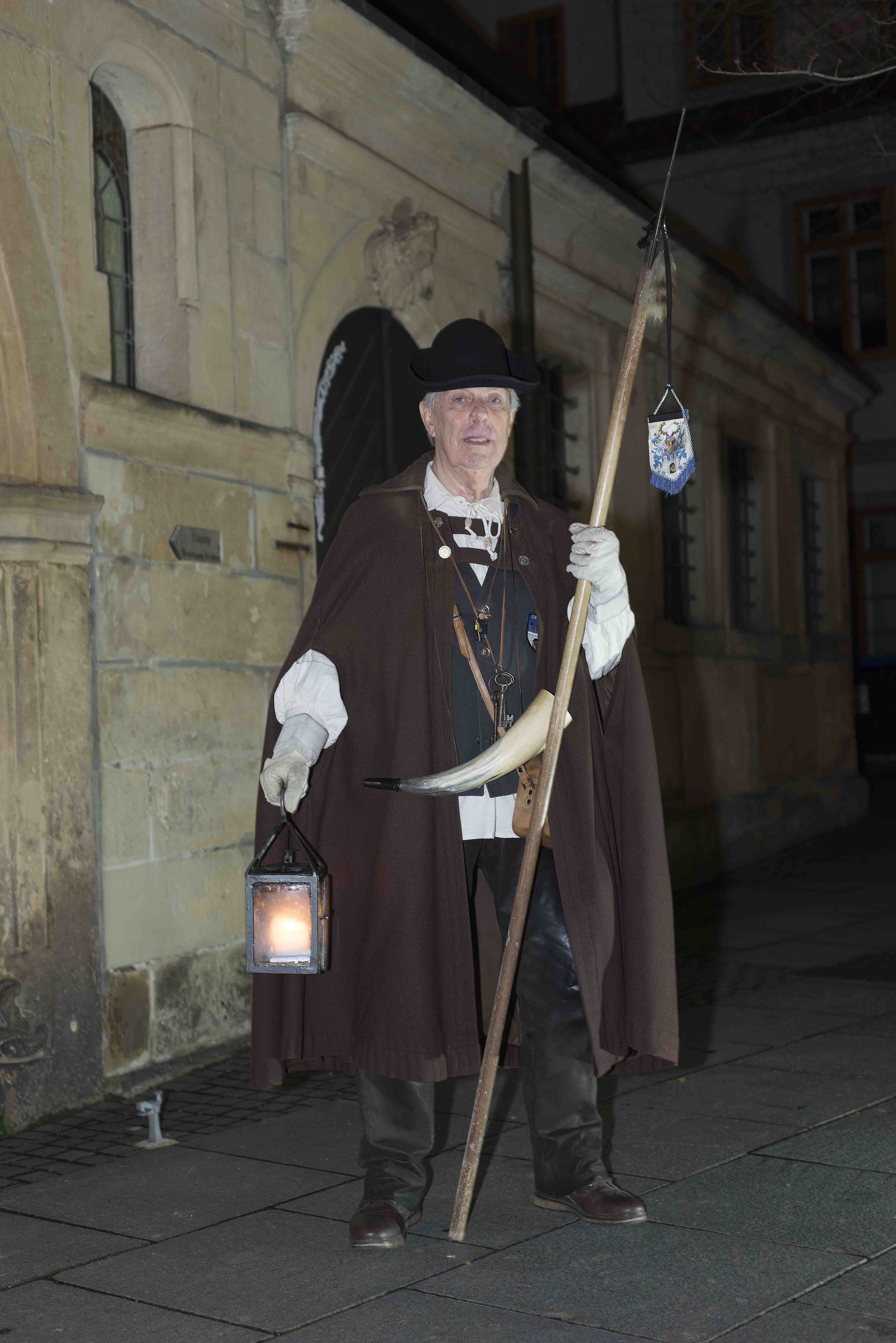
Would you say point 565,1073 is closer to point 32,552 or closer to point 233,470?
point 32,552

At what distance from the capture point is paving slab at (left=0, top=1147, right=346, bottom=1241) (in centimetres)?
418

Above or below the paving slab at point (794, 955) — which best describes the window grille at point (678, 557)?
above

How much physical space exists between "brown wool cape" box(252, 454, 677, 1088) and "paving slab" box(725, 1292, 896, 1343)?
838 millimetres

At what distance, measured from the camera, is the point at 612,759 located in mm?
4203

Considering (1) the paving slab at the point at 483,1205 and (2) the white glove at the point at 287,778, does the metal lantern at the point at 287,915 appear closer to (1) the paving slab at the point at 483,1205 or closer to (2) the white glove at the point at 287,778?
(2) the white glove at the point at 287,778

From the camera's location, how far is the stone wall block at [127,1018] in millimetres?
5785

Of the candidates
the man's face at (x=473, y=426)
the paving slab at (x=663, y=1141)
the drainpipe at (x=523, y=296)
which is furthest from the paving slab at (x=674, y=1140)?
the drainpipe at (x=523, y=296)

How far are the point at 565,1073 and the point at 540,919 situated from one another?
0.38 m

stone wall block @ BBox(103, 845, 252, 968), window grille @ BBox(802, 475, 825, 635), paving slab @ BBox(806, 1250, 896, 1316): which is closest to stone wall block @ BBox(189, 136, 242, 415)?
stone wall block @ BBox(103, 845, 252, 968)

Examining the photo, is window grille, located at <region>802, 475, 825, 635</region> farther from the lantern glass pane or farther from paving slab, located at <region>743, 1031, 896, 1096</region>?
the lantern glass pane

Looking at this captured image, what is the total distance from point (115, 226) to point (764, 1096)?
4153 millimetres

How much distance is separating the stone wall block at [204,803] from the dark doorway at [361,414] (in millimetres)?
1369

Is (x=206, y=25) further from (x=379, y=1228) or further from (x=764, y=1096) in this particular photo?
(x=379, y=1228)

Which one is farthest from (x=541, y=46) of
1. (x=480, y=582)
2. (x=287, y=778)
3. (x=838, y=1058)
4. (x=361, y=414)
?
(x=287, y=778)
